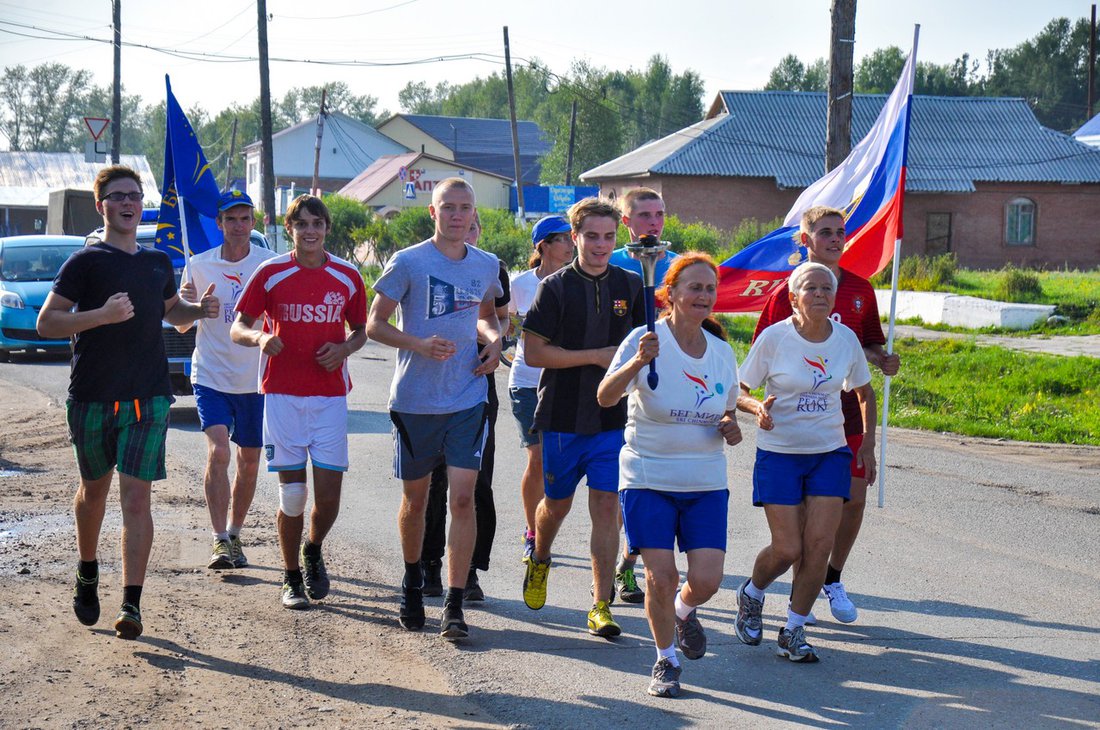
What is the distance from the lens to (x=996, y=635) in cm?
631

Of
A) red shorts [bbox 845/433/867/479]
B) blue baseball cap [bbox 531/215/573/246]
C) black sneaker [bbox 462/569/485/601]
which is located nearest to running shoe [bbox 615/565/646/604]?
black sneaker [bbox 462/569/485/601]

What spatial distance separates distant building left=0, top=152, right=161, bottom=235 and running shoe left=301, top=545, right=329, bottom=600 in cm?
6543

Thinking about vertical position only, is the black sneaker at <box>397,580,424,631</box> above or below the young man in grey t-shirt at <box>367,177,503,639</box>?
below

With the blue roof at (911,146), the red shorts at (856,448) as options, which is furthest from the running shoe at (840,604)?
the blue roof at (911,146)

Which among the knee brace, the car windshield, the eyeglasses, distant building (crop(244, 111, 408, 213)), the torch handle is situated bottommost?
the knee brace

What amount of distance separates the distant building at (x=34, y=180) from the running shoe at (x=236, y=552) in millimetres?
64464

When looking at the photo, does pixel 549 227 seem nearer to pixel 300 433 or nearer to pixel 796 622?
pixel 300 433

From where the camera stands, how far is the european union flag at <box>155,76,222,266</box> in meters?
8.23

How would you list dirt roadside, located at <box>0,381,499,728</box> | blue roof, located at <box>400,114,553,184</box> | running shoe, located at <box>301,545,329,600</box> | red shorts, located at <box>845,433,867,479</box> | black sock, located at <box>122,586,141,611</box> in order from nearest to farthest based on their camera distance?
dirt roadside, located at <box>0,381,499,728</box>, black sock, located at <box>122,586,141,611</box>, red shorts, located at <box>845,433,867,479</box>, running shoe, located at <box>301,545,329,600</box>, blue roof, located at <box>400,114,553,184</box>

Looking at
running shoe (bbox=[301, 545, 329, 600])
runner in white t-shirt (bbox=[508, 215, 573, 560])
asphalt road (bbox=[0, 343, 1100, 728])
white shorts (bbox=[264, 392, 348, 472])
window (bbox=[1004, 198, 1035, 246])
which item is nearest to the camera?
asphalt road (bbox=[0, 343, 1100, 728])

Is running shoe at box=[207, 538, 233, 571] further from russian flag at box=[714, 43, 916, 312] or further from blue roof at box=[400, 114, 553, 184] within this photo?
blue roof at box=[400, 114, 553, 184]

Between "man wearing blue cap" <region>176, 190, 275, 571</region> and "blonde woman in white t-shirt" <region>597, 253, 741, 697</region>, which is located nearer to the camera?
"blonde woman in white t-shirt" <region>597, 253, 741, 697</region>

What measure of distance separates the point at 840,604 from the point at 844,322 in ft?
4.64

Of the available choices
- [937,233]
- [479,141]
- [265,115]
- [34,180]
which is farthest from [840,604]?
[479,141]
